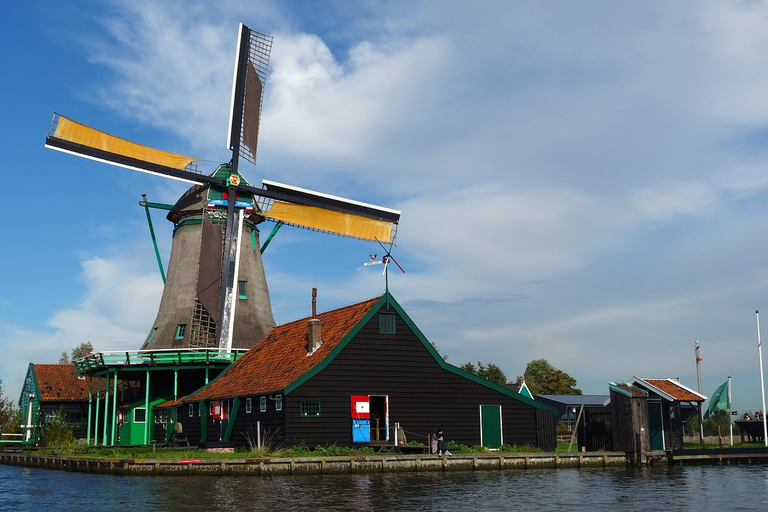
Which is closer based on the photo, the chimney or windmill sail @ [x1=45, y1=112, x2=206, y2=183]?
the chimney

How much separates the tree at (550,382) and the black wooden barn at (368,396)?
54450 millimetres

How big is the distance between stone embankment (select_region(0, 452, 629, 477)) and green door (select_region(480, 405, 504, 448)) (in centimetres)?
427

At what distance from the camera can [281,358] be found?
41.0m

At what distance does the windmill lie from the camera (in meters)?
48.6

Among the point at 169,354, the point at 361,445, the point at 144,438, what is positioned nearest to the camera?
the point at 361,445

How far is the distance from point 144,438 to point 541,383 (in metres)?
61.1

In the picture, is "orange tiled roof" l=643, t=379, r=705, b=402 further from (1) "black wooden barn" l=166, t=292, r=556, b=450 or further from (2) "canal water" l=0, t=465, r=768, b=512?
(2) "canal water" l=0, t=465, r=768, b=512

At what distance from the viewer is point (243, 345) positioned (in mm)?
49438

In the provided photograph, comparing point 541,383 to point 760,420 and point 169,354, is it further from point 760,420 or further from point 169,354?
point 169,354

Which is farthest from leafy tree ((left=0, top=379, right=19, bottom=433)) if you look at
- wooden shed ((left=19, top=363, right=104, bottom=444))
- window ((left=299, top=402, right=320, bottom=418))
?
window ((left=299, top=402, right=320, bottom=418))

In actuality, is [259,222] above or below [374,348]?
above

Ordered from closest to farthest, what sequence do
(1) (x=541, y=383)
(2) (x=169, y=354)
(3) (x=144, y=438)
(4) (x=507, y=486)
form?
(4) (x=507, y=486) < (2) (x=169, y=354) < (3) (x=144, y=438) < (1) (x=541, y=383)

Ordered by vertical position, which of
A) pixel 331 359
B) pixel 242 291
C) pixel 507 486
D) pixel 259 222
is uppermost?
pixel 259 222

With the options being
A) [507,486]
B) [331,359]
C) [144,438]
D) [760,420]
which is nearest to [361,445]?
[331,359]
